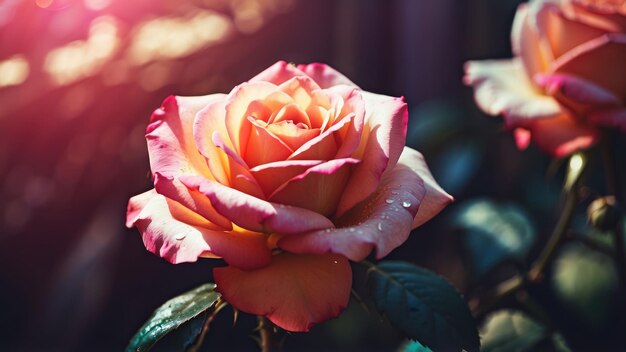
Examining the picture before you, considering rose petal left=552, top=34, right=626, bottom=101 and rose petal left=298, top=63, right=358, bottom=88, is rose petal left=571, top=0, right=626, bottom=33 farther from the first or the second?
rose petal left=298, top=63, right=358, bottom=88

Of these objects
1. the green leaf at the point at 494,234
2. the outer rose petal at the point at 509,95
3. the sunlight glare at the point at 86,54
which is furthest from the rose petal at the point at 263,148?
the sunlight glare at the point at 86,54

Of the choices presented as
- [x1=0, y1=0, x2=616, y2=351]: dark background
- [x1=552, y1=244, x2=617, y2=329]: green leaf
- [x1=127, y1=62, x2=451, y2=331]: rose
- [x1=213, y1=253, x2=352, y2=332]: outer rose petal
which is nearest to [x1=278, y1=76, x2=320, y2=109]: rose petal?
[x1=127, y1=62, x2=451, y2=331]: rose

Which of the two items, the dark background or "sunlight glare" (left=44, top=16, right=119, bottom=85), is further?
the dark background

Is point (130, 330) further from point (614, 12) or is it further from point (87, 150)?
point (614, 12)

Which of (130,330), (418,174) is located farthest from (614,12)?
(130,330)

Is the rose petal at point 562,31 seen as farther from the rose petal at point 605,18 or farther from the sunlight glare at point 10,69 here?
the sunlight glare at point 10,69

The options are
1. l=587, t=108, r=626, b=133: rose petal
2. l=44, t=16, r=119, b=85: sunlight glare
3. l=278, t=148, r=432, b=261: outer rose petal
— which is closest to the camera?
l=278, t=148, r=432, b=261: outer rose petal

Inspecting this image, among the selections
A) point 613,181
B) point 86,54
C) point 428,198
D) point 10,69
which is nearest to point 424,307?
point 428,198
